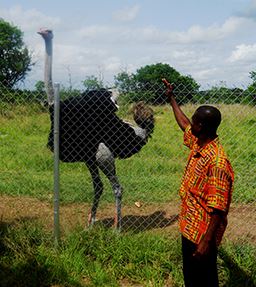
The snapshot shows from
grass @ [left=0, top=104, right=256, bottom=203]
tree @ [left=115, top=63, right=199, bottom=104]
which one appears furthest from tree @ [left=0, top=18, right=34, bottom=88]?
tree @ [left=115, top=63, right=199, bottom=104]

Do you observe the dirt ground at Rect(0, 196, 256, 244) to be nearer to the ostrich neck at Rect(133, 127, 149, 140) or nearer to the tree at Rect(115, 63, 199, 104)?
the ostrich neck at Rect(133, 127, 149, 140)

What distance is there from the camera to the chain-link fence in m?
4.71

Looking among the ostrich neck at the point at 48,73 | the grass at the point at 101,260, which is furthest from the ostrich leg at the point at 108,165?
the ostrich neck at the point at 48,73

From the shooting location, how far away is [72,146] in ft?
15.7

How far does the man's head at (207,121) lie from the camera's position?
3021mm

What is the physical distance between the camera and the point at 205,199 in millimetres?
3018

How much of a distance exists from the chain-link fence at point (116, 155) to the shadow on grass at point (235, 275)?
1.79 feet

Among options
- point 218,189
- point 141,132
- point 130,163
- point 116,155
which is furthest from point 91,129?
point 130,163

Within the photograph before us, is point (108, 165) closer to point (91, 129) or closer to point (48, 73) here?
point (91, 129)

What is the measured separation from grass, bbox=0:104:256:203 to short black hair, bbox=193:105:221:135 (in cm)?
178

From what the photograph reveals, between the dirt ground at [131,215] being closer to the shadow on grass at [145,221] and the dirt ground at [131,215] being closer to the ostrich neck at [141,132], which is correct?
the shadow on grass at [145,221]

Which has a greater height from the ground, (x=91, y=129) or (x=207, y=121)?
(x=207, y=121)

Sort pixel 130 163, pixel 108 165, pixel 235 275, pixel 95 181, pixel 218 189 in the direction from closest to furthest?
pixel 218 189 → pixel 235 275 → pixel 108 165 → pixel 95 181 → pixel 130 163

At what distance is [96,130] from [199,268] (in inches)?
83.7
